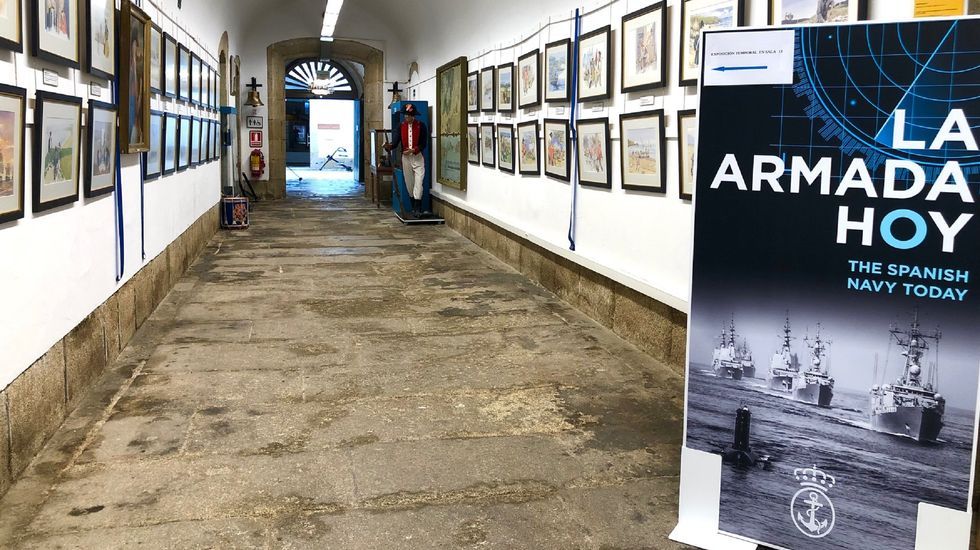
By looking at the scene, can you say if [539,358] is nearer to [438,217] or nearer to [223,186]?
[438,217]

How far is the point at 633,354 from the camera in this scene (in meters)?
6.55

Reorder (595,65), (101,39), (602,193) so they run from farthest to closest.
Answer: (602,193), (595,65), (101,39)

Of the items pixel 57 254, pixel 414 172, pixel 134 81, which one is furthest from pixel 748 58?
pixel 414 172

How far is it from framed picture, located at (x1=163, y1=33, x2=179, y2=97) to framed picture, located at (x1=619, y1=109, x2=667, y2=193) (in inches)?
184

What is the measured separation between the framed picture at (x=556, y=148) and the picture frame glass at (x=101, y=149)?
14.0ft

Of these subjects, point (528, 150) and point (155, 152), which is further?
point (528, 150)

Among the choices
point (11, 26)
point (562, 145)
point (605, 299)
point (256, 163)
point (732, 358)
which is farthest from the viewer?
point (256, 163)

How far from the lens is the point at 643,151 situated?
6723 millimetres

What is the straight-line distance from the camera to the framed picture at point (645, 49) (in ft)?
20.8

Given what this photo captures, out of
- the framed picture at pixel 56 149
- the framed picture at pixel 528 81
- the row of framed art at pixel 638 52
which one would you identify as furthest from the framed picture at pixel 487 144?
the framed picture at pixel 56 149

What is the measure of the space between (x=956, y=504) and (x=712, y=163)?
1.49 meters

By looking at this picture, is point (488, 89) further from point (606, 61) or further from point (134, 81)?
point (134, 81)

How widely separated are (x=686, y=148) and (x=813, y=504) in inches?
130

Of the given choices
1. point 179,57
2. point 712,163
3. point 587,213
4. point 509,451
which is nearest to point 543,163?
point 587,213
